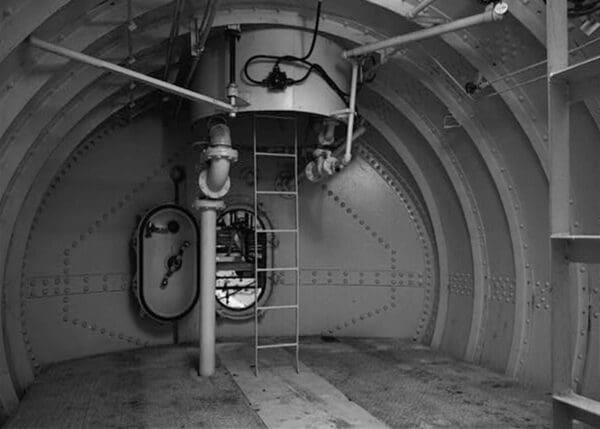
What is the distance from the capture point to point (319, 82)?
5.47 metres

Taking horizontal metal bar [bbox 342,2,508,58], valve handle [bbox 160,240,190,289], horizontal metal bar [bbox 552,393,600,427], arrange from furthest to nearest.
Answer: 1. valve handle [bbox 160,240,190,289]
2. horizontal metal bar [bbox 342,2,508,58]
3. horizontal metal bar [bbox 552,393,600,427]

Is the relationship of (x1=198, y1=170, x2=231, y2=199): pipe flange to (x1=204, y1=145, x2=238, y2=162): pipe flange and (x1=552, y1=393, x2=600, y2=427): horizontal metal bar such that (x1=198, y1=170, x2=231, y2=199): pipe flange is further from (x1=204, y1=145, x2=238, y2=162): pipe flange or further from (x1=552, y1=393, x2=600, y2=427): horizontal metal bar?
(x1=552, y1=393, x2=600, y2=427): horizontal metal bar

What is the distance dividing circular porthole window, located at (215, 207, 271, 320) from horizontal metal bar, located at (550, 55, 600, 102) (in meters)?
5.35

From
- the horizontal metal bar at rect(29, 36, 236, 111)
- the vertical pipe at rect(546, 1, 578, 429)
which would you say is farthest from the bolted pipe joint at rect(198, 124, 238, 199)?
the vertical pipe at rect(546, 1, 578, 429)

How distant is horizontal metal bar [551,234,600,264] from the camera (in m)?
2.22

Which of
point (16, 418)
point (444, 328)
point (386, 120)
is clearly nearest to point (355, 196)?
point (386, 120)

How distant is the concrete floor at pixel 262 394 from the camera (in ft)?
14.3

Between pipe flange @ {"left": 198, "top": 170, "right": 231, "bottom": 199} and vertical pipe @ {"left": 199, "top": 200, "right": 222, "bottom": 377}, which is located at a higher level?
pipe flange @ {"left": 198, "top": 170, "right": 231, "bottom": 199}

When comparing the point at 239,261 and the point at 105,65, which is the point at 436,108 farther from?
the point at 105,65

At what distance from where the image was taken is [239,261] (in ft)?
24.1

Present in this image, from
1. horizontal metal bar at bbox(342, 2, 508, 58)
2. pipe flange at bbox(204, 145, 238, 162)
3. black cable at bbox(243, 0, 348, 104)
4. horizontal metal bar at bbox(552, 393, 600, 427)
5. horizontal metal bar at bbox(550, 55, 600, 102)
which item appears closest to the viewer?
→ horizontal metal bar at bbox(552, 393, 600, 427)

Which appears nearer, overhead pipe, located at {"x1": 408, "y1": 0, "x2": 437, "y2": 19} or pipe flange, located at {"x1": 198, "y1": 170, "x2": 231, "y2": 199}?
overhead pipe, located at {"x1": 408, "y1": 0, "x2": 437, "y2": 19}

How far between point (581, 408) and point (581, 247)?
680mm

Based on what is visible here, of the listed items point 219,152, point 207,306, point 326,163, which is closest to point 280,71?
point 219,152
